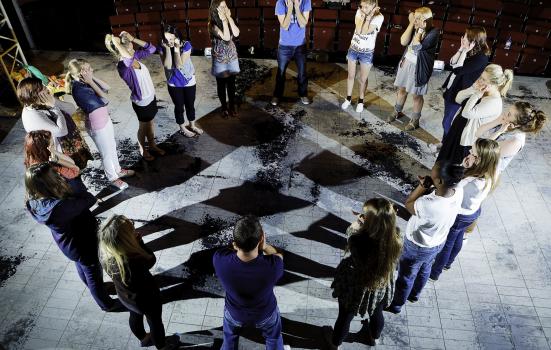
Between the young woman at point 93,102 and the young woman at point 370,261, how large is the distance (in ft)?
10.2

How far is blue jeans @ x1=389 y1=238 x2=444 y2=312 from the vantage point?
3.43 metres

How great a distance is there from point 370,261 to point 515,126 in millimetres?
2237

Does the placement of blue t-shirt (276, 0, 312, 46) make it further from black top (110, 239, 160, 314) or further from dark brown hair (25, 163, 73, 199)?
black top (110, 239, 160, 314)

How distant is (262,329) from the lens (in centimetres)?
314

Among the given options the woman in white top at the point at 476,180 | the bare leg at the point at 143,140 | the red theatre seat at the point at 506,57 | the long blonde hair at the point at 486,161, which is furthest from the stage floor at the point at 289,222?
the long blonde hair at the point at 486,161

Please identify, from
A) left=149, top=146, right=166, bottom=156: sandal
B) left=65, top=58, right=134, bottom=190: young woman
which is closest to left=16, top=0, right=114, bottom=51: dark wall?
left=149, top=146, right=166, bottom=156: sandal

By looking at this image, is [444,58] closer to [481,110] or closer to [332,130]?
[332,130]

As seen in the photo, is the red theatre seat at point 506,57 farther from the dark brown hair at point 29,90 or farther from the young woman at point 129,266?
the dark brown hair at point 29,90

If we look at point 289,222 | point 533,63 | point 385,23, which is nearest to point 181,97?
point 289,222

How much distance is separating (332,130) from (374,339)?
3452 millimetres

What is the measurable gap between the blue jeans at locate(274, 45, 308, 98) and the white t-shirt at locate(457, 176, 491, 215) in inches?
149

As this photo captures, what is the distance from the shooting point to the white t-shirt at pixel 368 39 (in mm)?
5762

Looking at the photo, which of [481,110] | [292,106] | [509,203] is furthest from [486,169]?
[292,106]

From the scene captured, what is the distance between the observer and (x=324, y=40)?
26.6 feet
